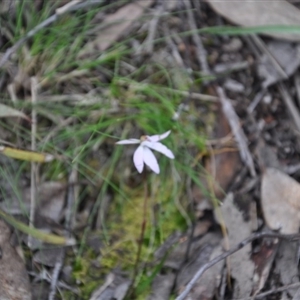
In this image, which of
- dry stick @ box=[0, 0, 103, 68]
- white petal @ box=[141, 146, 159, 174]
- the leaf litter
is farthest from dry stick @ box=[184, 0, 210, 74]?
white petal @ box=[141, 146, 159, 174]

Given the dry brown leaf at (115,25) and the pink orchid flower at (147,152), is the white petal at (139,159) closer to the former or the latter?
the pink orchid flower at (147,152)

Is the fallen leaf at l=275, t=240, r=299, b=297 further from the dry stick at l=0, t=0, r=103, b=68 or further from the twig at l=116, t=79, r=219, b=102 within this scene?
the dry stick at l=0, t=0, r=103, b=68

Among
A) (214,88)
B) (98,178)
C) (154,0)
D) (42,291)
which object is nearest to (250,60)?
(214,88)

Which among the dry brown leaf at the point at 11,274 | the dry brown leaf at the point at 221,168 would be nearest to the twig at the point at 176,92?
the dry brown leaf at the point at 221,168

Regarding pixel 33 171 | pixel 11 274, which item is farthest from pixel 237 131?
pixel 11 274

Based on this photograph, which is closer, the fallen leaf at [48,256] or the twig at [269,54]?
the fallen leaf at [48,256]

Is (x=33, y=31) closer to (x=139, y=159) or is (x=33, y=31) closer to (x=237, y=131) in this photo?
(x=139, y=159)

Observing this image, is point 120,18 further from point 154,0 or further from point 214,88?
point 214,88
